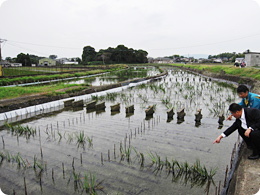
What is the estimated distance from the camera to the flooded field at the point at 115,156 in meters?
3.85

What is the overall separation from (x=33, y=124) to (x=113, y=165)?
4672 mm

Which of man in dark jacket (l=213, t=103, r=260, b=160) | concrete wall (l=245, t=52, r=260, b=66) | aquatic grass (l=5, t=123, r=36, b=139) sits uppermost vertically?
concrete wall (l=245, t=52, r=260, b=66)

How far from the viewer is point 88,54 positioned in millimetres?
61344

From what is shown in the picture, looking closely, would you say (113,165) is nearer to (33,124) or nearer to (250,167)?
(250,167)

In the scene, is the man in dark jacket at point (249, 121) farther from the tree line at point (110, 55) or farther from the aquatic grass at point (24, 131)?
the tree line at point (110, 55)

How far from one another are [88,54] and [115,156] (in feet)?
197

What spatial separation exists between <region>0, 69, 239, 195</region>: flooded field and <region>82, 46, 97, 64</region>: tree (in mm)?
54085

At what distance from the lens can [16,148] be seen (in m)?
5.48

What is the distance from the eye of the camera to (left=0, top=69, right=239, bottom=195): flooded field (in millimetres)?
3848

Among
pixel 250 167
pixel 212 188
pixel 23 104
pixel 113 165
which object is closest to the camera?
pixel 250 167

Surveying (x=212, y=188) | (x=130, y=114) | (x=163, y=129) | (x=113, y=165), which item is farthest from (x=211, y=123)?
(x=113, y=165)

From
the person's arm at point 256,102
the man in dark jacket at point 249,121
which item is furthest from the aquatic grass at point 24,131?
the person's arm at point 256,102

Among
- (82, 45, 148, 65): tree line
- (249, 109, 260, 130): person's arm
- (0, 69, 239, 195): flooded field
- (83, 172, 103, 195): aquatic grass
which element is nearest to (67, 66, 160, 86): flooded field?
(0, 69, 239, 195): flooded field

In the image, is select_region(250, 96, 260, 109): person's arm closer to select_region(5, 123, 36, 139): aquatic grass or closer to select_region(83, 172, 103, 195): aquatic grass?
select_region(83, 172, 103, 195): aquatic grass
